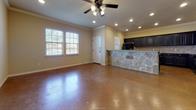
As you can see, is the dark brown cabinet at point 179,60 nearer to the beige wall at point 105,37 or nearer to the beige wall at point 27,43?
the beige wall at point 105,37

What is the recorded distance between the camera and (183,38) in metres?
6.50

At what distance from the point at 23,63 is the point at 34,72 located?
658mm

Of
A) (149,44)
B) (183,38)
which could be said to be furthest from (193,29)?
(149,44)

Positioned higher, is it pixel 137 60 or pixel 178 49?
pixel 178 49

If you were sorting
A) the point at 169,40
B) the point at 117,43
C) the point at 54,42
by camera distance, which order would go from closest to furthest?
1. the point at 54,42
2. the point at 169,40
3. the point at 117,43

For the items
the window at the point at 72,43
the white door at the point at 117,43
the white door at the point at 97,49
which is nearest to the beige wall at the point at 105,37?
the white door at the point at 97,49

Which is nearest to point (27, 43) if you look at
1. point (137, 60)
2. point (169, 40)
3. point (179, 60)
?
point (137, 60)

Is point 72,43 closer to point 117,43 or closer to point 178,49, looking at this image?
point 117,43

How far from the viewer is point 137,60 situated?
18.6 feet

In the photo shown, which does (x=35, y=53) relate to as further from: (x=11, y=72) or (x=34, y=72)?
(x=11, y=72)

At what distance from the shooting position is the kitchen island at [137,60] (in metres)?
4.94

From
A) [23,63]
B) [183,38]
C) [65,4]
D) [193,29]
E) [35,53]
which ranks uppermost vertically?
[65,4]

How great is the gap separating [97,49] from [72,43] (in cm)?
202

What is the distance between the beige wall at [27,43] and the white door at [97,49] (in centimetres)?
281
